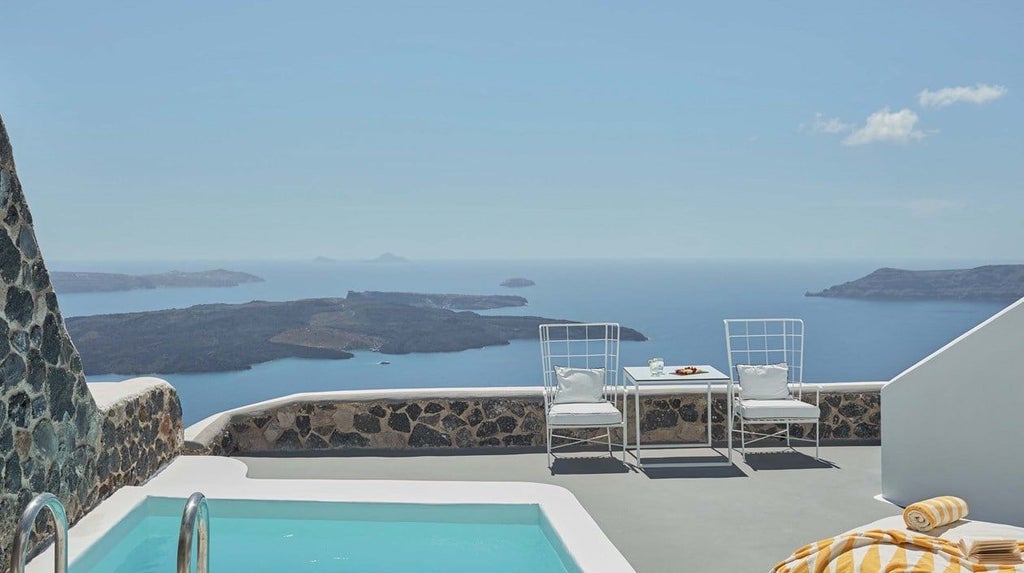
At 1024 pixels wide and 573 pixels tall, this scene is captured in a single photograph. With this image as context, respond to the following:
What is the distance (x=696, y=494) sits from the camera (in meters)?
5.18

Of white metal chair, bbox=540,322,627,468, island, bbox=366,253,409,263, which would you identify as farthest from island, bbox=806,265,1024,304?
island, bbox=366,253,409,263

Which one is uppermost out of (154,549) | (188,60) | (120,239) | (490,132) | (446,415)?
(188,60)

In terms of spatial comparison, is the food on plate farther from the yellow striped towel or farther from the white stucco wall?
the yellow striped towel

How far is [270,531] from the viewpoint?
16.0ft

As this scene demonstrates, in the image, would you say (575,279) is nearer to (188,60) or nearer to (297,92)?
(297,92)

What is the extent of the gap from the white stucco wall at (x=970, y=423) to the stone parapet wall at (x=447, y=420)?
174 cm

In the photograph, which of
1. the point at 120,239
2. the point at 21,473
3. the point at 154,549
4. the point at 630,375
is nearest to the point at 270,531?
the point at 154,549

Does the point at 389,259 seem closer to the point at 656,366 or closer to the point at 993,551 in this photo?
the point at 656,366

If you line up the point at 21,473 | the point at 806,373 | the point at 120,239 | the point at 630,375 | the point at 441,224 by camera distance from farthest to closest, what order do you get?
the point at 441,224 → the point at 120,239 → the point at 806,373 → the point at 630,375 → the point at 21,473

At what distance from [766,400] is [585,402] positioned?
4.07 ft

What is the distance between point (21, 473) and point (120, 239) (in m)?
17.8

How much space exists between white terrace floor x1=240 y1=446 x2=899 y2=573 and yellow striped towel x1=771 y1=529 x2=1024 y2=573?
0.94m

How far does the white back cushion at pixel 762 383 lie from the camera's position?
236 inches

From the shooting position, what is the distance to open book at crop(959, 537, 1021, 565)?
281 centimetres
